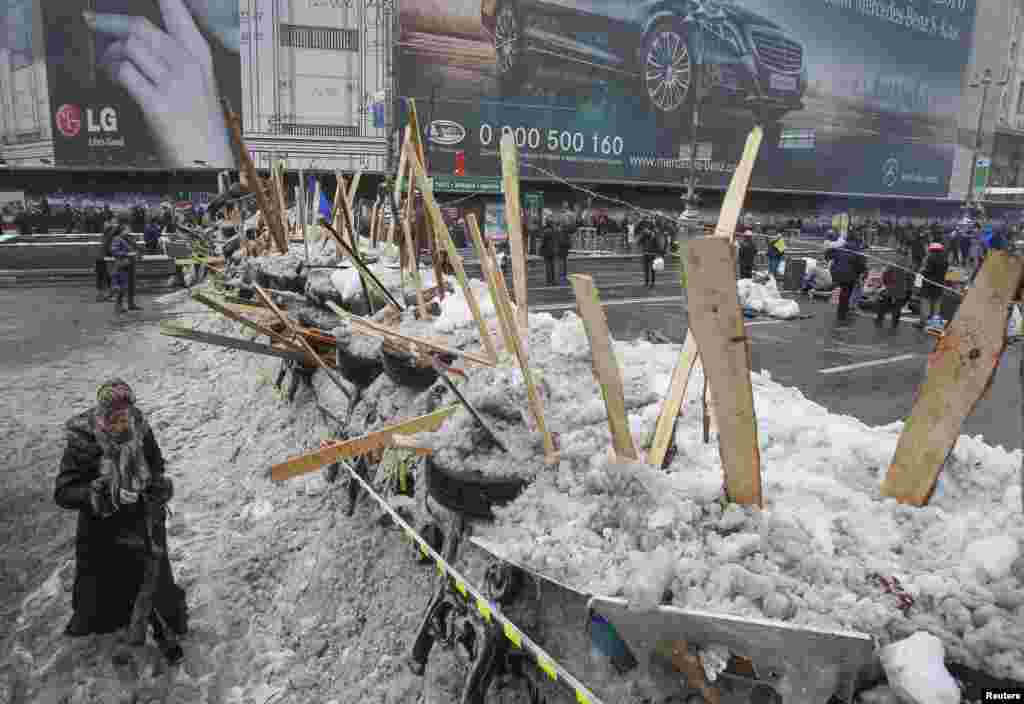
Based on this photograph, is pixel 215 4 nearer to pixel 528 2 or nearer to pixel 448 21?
pixel 448 21

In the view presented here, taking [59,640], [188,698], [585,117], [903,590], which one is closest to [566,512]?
[903,590]

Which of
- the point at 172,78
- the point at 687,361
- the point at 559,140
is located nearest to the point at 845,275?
the point at 687,361

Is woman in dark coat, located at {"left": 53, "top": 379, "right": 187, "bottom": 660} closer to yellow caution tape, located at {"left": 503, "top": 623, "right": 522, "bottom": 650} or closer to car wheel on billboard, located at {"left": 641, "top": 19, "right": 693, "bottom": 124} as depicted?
yellow caution tape, located at {"left": 503, "top": 623, "right": 522, "bottom": 650}

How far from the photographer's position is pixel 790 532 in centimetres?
209

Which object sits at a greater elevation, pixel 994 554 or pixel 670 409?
pixel 670 409

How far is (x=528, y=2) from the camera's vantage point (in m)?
34.8

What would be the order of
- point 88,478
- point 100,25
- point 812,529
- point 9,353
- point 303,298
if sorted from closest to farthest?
point 812,529 < point 88,478 < point 303,298 < point 9,353 < point 100,25

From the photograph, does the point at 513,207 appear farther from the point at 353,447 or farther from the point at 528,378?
the point at 353,447

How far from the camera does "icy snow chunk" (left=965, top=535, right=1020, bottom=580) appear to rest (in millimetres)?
1843

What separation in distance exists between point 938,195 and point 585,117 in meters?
31.6

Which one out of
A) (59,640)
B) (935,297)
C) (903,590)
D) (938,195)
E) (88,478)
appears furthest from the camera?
(938,195)

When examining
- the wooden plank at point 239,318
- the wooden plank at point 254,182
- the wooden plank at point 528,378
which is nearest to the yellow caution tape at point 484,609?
the wooden plank at point 528,378

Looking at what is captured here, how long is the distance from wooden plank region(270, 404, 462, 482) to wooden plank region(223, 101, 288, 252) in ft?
19.7

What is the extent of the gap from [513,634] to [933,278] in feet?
36.8
